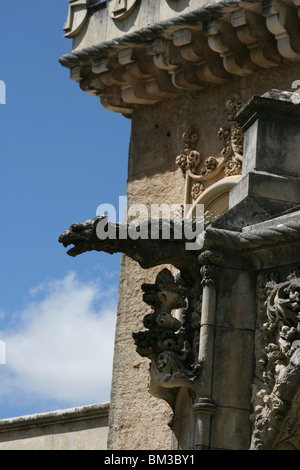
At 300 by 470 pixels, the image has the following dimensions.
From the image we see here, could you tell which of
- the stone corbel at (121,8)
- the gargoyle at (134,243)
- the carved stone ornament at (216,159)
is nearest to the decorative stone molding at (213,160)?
the carved stone ornament at (216,159)

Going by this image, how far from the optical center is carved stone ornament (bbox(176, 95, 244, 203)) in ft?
47.9

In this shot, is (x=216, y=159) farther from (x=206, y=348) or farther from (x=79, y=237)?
(x=206, y=348)

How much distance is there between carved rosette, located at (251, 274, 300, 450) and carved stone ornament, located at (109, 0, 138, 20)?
9.45 meters

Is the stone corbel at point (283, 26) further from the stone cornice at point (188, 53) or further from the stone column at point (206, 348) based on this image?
the stone column at point (206, 348)

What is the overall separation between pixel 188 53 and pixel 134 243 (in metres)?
8.19

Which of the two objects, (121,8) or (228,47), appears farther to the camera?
(121,8)

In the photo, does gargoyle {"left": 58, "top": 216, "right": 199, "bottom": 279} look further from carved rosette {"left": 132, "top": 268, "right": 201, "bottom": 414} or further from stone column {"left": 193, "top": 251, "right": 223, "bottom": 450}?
stone column {"left": 193, "top": 251, "right": 223, "bottom": 450}

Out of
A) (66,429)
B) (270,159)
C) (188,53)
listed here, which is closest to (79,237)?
(270,159)

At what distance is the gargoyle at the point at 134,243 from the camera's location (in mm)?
7000

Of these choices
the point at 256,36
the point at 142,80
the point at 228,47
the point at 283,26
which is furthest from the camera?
the point at 142,80

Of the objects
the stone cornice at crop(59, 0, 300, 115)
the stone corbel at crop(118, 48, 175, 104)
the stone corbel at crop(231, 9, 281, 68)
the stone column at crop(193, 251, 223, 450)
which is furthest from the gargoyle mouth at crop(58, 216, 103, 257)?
the stone corbel at crop(118, 48, 175, 104)

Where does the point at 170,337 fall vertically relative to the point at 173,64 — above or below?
below

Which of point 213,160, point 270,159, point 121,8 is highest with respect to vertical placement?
point 121,8

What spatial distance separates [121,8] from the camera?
15.7 meters
